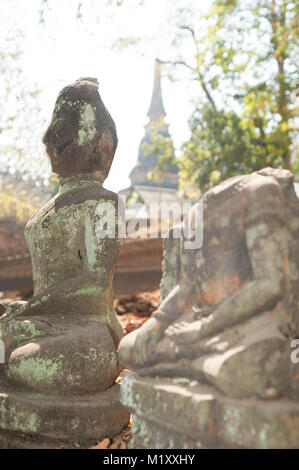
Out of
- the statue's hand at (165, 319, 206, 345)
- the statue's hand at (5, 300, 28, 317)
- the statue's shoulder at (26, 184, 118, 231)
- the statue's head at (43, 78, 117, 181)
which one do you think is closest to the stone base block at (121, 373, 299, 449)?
the statue's hand at (165, 319, 206, 345)

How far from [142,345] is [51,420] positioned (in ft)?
2.22

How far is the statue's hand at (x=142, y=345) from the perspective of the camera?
6.09ft

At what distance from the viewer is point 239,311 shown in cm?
172

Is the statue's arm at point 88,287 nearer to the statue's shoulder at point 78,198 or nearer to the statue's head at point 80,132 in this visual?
the statue's shoulder at point 78,198

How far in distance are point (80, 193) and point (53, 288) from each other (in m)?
0.63

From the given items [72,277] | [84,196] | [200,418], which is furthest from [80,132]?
[200,418]

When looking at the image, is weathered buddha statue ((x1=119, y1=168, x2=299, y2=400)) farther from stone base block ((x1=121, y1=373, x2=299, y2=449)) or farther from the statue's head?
the statue's head

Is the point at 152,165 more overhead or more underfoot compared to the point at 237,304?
more overhead

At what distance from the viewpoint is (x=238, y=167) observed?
10.1m

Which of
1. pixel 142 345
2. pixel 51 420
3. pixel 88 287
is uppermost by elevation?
pixel 88 287

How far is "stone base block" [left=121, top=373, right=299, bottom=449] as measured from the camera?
4.81 feet

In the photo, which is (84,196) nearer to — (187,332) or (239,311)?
(187,332)

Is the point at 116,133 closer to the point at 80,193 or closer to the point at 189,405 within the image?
the point at 80,193
